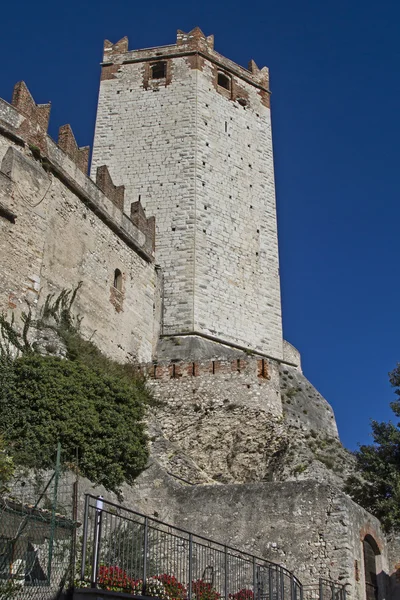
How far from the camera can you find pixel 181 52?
29016 millimetres

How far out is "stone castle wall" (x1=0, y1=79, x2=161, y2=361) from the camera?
17.9 metres

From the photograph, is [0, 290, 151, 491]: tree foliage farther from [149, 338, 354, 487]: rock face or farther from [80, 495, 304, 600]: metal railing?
[80, 495, 304, 600]: metal railing

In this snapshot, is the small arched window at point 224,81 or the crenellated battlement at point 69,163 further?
the small arched window at point 224,81

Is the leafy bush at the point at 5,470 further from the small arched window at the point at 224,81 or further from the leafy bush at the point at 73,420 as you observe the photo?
the small arched window at the point at 224,81

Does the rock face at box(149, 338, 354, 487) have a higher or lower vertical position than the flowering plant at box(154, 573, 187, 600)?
higher

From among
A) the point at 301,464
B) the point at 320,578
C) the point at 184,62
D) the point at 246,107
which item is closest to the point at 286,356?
the point at 301,464

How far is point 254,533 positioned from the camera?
14742 mm

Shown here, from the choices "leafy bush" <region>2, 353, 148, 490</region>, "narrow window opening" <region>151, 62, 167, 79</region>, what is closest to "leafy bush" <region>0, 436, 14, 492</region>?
"leafy bush" <region>2, 353, 148, 490</region>

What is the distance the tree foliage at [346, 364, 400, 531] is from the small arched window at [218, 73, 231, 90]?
15.1 metres

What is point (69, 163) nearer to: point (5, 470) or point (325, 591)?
point (5, 470)

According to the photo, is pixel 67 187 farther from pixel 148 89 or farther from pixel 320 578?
pixel 320 578

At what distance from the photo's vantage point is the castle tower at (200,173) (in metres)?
25.0

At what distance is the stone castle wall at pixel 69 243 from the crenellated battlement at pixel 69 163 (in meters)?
0.03

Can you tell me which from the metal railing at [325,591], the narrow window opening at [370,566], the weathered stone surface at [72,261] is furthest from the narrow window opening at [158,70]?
the metal railing at [325,591]
